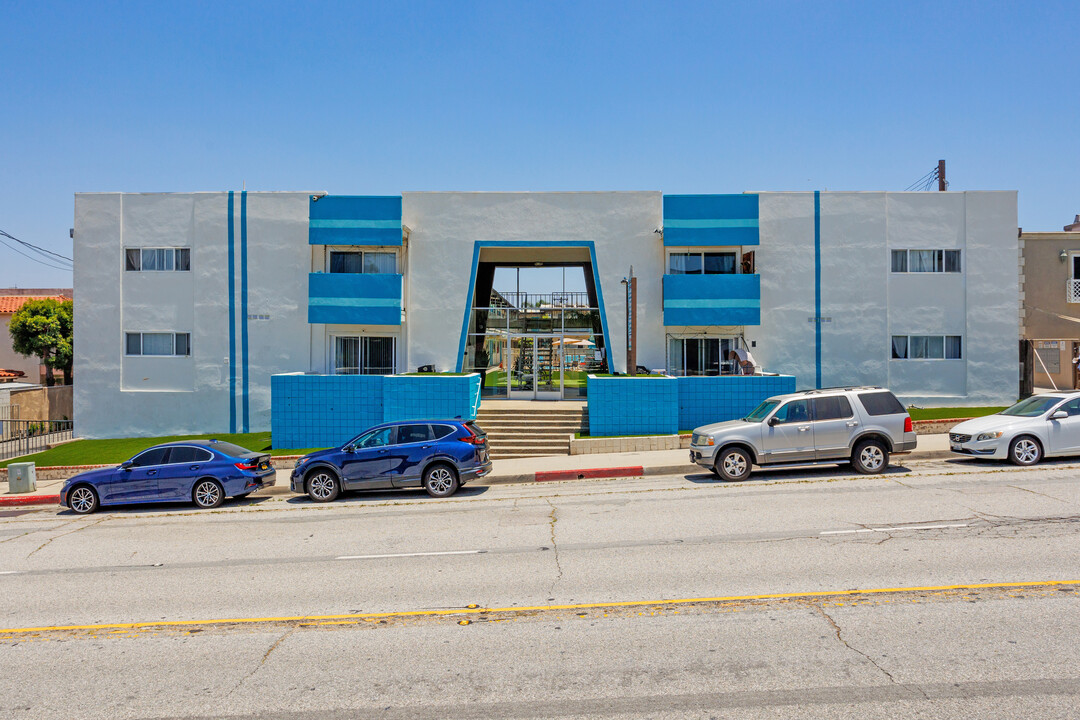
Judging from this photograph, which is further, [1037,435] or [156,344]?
[156,344]

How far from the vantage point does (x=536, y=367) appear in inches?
992

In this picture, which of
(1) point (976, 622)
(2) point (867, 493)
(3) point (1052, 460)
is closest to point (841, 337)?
(3) point (1052, 460)

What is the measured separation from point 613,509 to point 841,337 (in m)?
15.5

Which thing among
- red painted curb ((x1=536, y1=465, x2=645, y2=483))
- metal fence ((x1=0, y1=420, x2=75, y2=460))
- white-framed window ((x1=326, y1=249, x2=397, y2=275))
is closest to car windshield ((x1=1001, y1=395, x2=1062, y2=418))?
red painted curb ((x1=536, y1=465, x2=645, y2=483))

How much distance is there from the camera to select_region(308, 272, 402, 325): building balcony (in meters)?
24.2

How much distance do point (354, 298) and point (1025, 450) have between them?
759 inches

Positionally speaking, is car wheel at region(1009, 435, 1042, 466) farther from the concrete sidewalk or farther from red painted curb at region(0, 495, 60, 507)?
red painted curb at region(0, 495, 60, 507)

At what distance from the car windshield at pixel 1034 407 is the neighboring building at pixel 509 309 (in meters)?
8.90

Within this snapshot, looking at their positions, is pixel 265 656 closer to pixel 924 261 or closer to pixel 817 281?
pixel 817 281

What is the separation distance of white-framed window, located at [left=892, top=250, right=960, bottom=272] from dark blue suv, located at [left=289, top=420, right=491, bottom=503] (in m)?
17.4

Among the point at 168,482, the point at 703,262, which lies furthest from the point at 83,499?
the point at 703,262

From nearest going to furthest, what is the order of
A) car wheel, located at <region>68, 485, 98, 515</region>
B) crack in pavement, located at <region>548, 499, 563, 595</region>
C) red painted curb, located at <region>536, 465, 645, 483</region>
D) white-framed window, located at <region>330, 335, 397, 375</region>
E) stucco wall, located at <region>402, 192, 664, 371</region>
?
crack in pavement, located at <region>548, 499, 563, 595</region>
car wheel, located at <region>68, 485, 98, 515</region>
red painted curb, located at <region>536, 465, 645, 483</region>
stucco wall, located at <region>402, 192, 664, 371</region>
white-framed window, located at <region>330, 335, 397, 375</region>

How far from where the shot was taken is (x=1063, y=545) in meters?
8.82

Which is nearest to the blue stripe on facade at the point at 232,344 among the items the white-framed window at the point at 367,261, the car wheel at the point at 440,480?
the white-framed window at the point at 367,261
